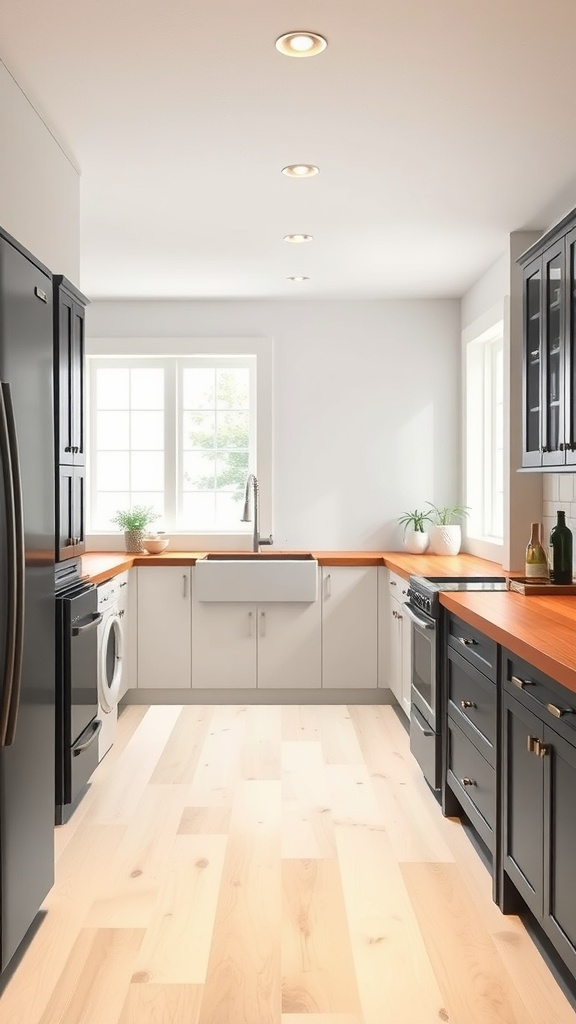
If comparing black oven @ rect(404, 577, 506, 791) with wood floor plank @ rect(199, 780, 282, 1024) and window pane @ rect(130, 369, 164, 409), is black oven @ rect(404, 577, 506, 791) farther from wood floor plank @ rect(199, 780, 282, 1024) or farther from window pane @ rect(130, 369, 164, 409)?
window pane @ rect(130, 369, 164, 409)

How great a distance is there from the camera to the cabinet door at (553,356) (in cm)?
320

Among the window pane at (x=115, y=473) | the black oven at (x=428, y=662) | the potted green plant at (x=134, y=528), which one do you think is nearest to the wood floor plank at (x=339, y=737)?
the black oven at (x=428, y=662)

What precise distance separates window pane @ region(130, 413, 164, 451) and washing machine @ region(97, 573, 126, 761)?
154cm

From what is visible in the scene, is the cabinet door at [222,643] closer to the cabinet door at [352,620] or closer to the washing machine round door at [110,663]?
the cabinet door at [352,620]

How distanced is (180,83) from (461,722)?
244cm

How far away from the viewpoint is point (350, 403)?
19.3 feet

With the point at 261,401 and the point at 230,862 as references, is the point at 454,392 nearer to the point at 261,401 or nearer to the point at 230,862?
the point at 261,401

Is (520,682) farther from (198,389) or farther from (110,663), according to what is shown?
(198,389)

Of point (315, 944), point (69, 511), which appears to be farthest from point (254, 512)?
point (315, 944)

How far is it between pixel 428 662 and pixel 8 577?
2.10 metres

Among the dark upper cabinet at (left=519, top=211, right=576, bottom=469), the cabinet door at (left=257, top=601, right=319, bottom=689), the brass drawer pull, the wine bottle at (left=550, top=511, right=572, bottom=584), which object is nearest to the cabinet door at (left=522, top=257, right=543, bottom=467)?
the dark upper cabinet at (left=519, top=211, right=576, bottom=469)

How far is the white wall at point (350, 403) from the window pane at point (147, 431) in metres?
0.58

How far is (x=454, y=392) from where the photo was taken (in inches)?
231

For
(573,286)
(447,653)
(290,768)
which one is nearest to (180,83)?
(573,286)
